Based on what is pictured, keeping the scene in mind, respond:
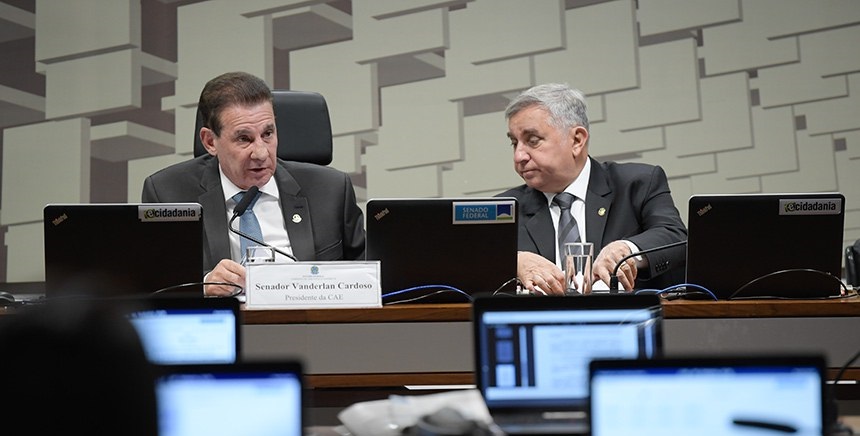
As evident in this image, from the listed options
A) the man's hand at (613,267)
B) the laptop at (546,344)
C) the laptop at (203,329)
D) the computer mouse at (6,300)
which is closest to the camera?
the laptop at (546,344)

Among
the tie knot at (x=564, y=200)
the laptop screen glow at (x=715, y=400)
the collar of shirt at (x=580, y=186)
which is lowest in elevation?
the laptop screen glow at (x=715, y=400)

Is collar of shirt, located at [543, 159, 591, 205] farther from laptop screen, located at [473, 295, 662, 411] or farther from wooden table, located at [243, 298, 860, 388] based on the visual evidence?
laptop screen, located at [473, 295, 662, 411]

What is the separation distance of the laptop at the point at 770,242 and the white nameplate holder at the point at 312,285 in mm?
736

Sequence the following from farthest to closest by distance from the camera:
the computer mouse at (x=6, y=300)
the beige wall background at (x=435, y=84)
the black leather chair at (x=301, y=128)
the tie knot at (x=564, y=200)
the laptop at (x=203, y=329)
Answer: the beige wall background at (x=435, y=84), the black leather chair at (x=301, y=128), the tie knot at (x=564, y=200), the computer mouse at (x=6, y=300), the laptop at (x=203, y=329)

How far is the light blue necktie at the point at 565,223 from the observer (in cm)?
295

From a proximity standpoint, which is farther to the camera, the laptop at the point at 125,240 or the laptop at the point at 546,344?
the laptop at the point at 125,240

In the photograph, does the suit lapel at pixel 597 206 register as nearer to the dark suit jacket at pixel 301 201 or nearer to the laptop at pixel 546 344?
the dark suit jacket at pixel 301 201

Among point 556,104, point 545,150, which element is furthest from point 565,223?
point 556,104

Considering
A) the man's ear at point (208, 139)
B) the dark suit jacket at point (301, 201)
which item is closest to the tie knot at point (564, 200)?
the dark suit jacket at point (301, 201)

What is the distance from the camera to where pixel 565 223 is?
3000mm

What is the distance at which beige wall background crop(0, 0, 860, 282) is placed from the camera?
4.09 metres

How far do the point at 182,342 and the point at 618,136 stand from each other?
288 centimetres

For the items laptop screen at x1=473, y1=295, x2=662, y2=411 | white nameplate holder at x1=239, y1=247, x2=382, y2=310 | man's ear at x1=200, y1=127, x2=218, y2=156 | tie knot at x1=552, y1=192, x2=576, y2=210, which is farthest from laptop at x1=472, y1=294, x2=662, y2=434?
man's ear at x1=200, y1=127, x2=218, y2=156

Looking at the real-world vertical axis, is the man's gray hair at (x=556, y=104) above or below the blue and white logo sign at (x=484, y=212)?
above
